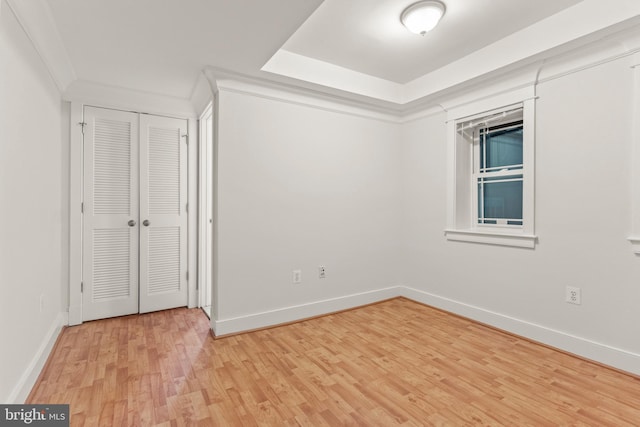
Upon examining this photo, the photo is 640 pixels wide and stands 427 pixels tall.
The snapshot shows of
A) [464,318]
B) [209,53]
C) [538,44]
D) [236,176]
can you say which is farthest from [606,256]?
[209,53]

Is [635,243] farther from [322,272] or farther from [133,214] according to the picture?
[133,214]

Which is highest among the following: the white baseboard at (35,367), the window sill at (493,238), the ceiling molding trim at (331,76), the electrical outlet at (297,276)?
the ceiling molding trim at (331,76)

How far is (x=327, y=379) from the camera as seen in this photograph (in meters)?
2.10

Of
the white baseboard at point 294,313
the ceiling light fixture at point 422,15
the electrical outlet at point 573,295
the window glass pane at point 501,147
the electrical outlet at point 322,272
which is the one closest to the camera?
the ceiling light fixture at point 422,15

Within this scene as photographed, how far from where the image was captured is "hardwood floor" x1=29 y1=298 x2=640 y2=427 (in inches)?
68.3

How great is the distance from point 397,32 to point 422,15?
373 millimetres

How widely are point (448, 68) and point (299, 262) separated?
2527 millimetres

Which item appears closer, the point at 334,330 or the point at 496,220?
the point at 334,330

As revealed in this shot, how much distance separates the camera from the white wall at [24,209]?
64.7 inches

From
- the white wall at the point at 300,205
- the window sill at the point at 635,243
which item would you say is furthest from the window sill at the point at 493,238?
the white wall at the point at 300,205

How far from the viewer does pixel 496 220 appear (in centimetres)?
323

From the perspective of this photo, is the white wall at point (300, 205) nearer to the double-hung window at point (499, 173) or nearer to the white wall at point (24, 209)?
the double-hung window at point (499, 173)

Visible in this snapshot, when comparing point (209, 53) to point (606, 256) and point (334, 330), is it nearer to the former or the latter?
point (334, 330)

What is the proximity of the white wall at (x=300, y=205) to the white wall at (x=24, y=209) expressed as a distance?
4.09 feet
